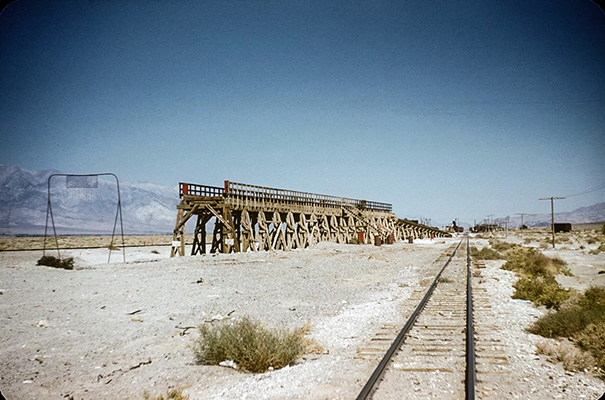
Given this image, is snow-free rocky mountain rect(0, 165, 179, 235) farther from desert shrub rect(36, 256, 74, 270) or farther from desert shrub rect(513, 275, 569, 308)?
desert shrub rect(513, 275, 569, 308)

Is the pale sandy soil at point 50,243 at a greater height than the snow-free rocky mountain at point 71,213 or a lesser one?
lesser

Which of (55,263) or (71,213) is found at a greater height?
(71,213)

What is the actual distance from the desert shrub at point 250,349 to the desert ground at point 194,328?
0.56ft

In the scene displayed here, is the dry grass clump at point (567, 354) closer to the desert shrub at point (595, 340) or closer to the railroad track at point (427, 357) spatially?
the desert shrub at point (595, 340)

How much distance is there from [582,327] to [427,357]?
325 centimetres

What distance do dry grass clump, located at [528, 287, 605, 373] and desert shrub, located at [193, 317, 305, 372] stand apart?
4.35 meters

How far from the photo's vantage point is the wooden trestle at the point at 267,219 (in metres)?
22.6

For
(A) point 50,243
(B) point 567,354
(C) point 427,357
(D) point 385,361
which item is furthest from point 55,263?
(A) point 50,243

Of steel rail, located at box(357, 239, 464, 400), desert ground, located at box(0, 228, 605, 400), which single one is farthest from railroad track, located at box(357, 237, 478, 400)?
desert ground, located at box(0, 228, 605, 400)

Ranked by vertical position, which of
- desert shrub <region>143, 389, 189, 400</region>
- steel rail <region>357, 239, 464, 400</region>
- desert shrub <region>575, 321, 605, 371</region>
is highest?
desert shrub <region>575, 321, 605, 371</region>

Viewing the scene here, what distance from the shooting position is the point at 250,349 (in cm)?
579

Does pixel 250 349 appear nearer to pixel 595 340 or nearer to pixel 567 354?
pixel 567 354

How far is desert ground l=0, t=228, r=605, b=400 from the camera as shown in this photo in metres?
4.87

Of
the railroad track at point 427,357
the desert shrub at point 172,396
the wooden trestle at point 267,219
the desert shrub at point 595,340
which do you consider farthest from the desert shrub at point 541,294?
the wooden trestle at point 267,219
